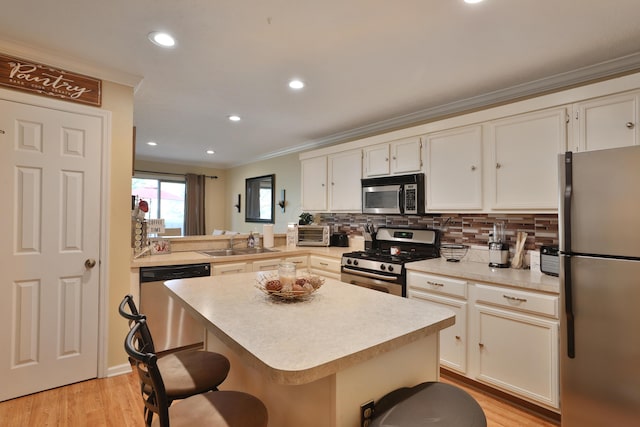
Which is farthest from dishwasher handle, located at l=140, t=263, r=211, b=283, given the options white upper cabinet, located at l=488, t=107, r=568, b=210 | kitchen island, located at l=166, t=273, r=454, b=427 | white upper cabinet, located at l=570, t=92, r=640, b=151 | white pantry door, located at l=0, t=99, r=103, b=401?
white upper cabinet, located at l=570, t=92, r=640, b=151

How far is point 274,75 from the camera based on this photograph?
2.53m

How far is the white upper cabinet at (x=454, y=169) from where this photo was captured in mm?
2695

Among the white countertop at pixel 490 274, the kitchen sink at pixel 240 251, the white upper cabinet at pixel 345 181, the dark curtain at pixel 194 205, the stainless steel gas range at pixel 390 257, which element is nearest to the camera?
the white countertop at pixel 490 274

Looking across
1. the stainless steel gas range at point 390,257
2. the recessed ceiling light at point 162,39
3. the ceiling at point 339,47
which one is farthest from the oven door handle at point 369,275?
the recessed ceiling light at point 162,39

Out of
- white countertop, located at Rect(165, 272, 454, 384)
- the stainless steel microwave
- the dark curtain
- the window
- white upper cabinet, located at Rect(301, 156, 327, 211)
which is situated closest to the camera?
white countertop, located at Rect(165, 272, 454, 384)

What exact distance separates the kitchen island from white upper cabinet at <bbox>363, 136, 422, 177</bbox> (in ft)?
6.09

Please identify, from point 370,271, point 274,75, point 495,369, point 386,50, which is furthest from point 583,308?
point 274,75

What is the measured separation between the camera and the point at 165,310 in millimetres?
2822

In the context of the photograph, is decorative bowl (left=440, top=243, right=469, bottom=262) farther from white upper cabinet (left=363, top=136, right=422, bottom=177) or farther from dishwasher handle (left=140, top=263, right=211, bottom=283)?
dishwasher handle (left=140, top=263, right=211, bottom=283)

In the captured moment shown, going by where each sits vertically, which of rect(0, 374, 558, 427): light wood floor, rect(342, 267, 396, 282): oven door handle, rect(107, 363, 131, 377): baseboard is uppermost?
rect(342, 267, 396, 282): oven door handle

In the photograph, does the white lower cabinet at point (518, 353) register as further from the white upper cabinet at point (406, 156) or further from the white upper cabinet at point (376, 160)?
the white upper cabinet at point (376, 160)

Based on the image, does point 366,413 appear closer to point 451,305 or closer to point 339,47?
point 451,305

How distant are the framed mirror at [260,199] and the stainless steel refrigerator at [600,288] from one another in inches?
174

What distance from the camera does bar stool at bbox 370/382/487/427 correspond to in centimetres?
96
